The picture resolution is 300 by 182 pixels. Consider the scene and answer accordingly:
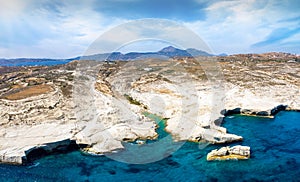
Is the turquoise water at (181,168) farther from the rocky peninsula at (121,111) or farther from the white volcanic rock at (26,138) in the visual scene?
the rocky peninsula at (121,111)

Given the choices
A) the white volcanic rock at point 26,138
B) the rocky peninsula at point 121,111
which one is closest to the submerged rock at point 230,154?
the rocky peninsula at point 121,111

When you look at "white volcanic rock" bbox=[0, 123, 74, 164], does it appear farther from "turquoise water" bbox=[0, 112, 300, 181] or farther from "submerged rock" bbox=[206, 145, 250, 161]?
"submerged rock" bbox=[206, 145, 250, 161]

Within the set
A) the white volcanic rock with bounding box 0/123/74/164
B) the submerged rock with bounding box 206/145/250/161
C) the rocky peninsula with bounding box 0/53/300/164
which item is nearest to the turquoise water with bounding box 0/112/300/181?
the submerged rock with bounding box 206/145/250/161

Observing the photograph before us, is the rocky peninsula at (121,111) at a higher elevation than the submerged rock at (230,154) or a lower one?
higher

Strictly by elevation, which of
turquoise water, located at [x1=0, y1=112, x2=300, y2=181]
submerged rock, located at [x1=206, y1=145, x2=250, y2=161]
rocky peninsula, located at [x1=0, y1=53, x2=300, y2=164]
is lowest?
turquoise water, located at [x1=0, y1=112, x2=300, y2=181]

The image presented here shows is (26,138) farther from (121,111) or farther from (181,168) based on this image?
(181,168)

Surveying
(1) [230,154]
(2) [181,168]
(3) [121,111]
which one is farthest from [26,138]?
(1) [230,154]
